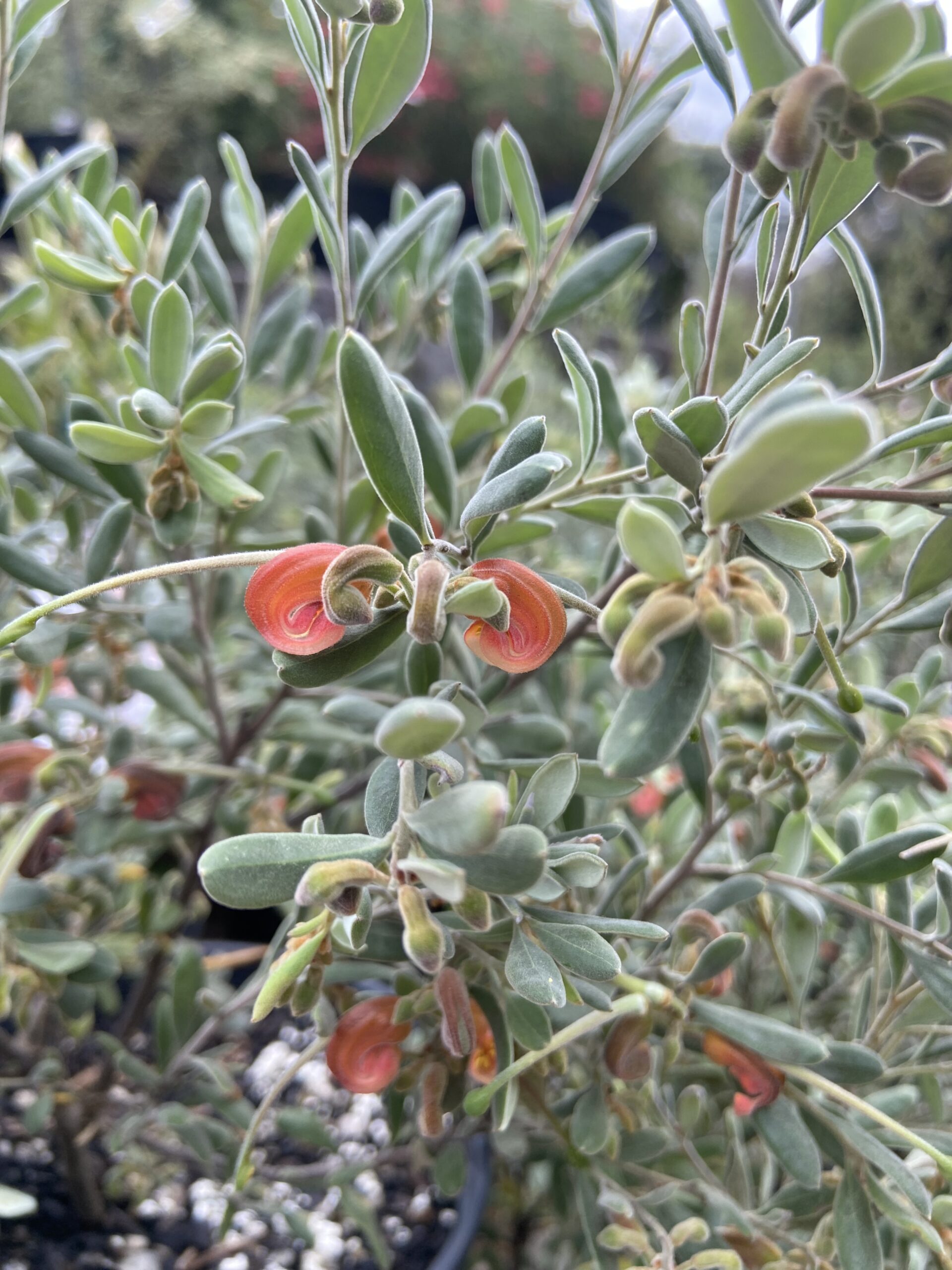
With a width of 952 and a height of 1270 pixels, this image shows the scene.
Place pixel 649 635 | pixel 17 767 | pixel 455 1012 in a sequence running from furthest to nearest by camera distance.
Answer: pixel 17 767 < pixel 455 1012 < pixel 649 635

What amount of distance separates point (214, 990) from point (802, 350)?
0.58 metres

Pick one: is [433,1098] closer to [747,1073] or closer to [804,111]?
[747,1073]

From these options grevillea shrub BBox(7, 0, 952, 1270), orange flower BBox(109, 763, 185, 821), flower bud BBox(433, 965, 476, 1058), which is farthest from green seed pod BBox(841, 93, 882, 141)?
orange flower BBox(109, 763, 185, 821)

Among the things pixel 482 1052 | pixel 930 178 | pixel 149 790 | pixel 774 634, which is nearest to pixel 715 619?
pixel 774 634

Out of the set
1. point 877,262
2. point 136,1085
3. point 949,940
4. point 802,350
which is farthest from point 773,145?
point 877,262

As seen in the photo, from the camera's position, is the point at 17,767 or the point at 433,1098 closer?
the point at 433,1098

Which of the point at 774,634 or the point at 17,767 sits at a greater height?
the point at 774,634

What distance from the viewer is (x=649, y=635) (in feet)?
0.62

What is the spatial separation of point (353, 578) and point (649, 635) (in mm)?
78

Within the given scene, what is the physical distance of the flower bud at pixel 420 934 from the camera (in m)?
0.22

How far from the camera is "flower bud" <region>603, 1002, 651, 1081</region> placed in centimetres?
37

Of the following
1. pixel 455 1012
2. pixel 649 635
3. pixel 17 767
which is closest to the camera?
pixel 649 635

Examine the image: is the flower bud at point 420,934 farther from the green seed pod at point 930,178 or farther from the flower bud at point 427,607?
the green seed pod at point 930,178

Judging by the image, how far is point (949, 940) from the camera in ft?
1.22
